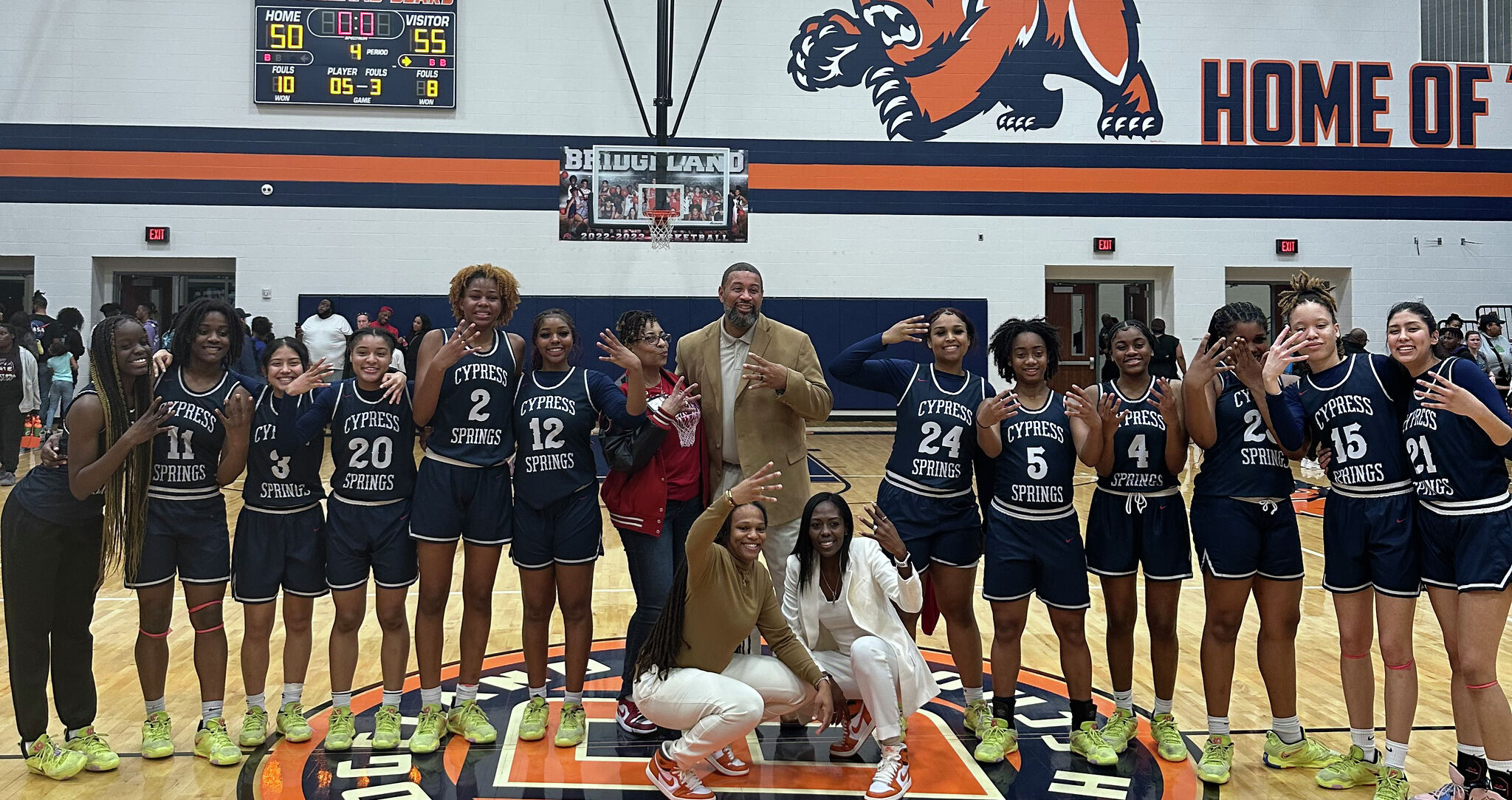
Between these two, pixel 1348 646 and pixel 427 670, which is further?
pixel 427 670

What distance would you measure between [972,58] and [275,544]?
42.3 ft

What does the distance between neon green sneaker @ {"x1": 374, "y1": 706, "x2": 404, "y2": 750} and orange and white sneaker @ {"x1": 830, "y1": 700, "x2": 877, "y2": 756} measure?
154 cm

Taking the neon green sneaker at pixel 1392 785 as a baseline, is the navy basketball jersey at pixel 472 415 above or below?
above

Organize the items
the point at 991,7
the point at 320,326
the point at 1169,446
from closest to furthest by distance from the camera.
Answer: the point at 1169,446 < the point at 320,326 < the point at 991,7

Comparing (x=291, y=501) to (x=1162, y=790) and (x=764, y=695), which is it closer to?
(x=764, y=695)

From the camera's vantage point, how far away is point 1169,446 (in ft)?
12.0

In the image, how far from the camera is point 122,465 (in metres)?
3.54

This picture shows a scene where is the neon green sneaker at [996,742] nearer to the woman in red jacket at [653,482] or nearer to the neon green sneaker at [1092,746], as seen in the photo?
the neon green sneaker at [1092,746]

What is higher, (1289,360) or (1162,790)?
(1289,360)

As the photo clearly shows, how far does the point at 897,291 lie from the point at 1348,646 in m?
11.4

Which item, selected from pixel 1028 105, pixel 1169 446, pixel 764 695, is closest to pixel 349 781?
pixel 764 695

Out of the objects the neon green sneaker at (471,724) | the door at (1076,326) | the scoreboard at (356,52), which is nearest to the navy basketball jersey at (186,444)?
the neon green sneaker at (471,724)

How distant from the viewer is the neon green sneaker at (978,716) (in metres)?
3.79

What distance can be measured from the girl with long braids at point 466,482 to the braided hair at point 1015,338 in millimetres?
1801
